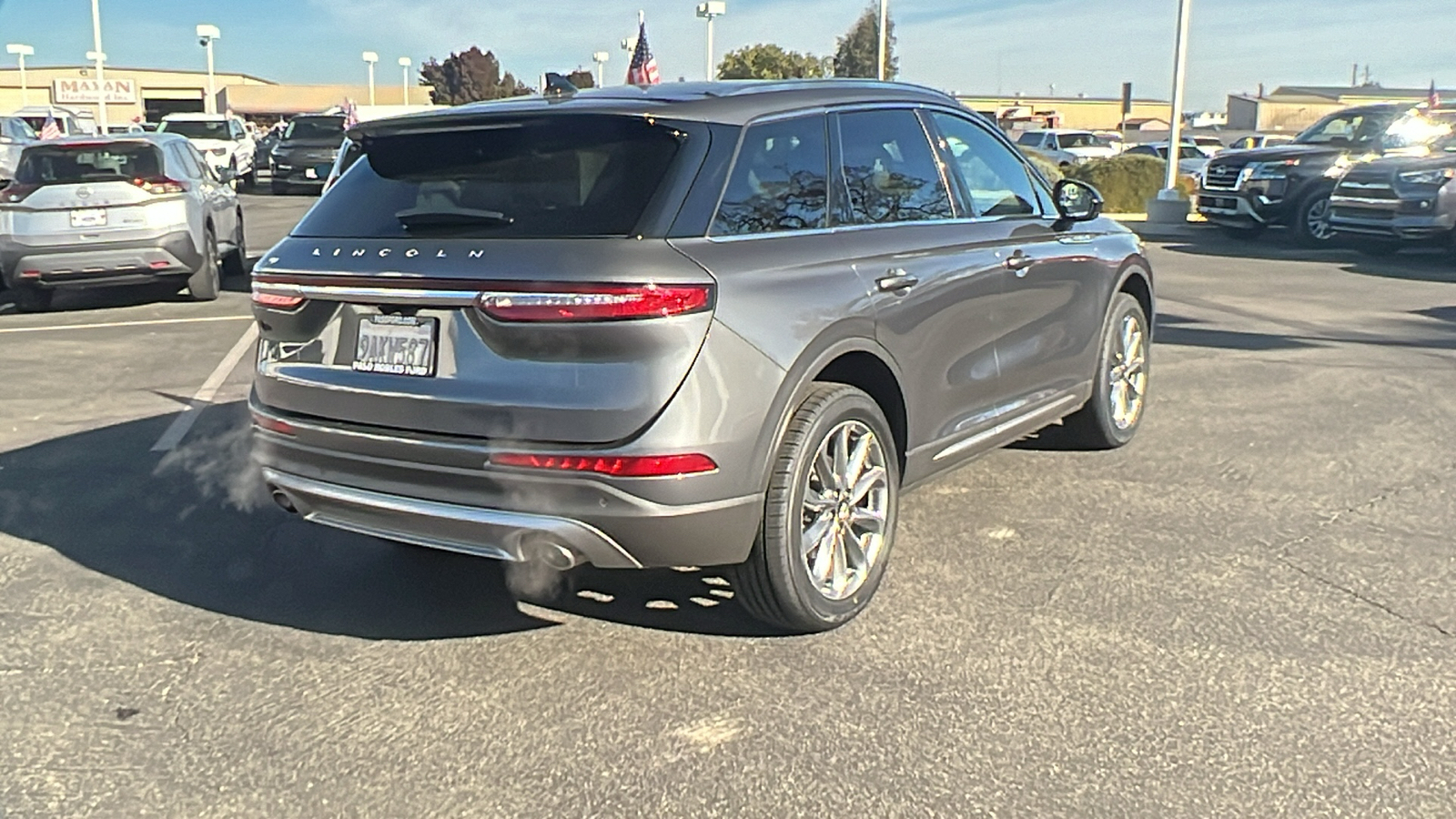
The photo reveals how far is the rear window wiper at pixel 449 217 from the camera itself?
3762mm

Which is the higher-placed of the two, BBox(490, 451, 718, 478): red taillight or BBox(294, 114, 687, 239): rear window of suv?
BBox(294, 114, 687, 239): rear window of suv

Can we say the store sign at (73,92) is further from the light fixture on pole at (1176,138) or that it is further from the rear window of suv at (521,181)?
the rear window of suv at (521,181)

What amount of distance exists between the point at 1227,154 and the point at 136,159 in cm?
1467

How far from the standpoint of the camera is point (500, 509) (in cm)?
363

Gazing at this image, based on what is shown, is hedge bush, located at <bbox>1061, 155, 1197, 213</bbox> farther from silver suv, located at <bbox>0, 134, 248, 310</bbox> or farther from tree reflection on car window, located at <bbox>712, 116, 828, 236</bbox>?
tree reflection on car window, located at <bbox>712, 116, 828, 236</bbox>

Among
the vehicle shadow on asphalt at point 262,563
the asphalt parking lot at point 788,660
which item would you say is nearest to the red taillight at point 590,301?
the asphalt parking lot at point 788,660

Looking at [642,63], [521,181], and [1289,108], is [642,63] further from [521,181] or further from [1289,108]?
[1289,108]

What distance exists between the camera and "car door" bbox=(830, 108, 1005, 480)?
434 cm

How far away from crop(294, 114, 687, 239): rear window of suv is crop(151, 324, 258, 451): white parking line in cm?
289

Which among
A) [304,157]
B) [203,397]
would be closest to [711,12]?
[304,157]

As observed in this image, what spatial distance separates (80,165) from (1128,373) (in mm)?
9287

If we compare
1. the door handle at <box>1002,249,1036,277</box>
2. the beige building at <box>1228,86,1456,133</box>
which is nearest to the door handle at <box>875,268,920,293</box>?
the door handle at <box>1002,249,1036,277</box>

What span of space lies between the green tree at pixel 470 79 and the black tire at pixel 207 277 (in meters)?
71.5

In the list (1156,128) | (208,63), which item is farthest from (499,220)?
(1156,128)
